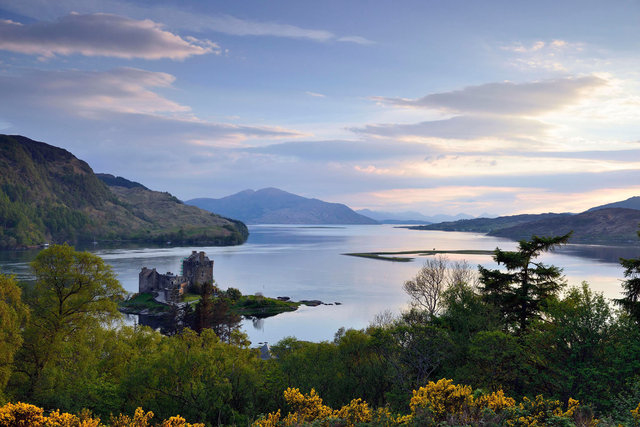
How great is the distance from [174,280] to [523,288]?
72.6 metres

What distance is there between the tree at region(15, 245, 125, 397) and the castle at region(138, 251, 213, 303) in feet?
200

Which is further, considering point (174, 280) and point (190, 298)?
point (190, 298)

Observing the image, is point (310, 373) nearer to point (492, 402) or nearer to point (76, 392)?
point (76, 392)

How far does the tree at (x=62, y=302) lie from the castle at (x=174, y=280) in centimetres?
6100

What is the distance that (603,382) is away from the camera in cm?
2058

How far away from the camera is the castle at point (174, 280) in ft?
283

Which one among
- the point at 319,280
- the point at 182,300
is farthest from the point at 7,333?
the point at 319,280

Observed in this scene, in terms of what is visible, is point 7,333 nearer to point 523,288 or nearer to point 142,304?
point 523,288

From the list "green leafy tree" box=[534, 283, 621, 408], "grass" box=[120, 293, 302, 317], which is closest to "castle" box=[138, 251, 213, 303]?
"grass" box=[120, 293, 302, 317]

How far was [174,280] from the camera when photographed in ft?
290

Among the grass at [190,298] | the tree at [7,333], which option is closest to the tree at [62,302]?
the tree at [7,333]

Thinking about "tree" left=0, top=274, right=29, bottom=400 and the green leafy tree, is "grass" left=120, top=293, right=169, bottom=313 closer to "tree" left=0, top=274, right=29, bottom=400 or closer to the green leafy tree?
"tree" left=0, top=274, right=29, bottom=400

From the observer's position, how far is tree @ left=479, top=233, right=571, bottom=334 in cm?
3231

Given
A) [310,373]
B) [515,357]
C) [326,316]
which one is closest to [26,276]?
[326,316]
